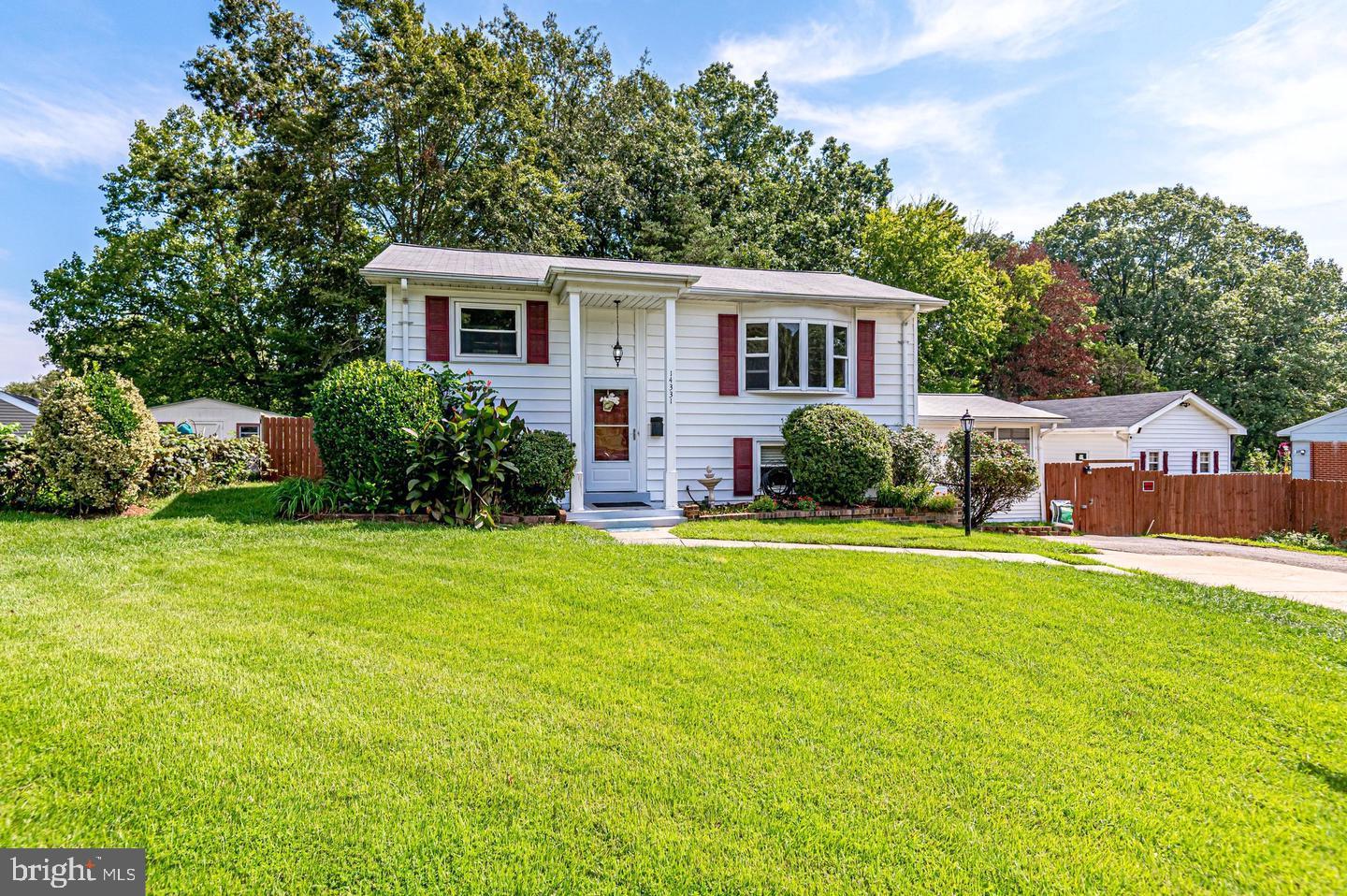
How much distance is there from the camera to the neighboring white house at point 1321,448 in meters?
17.4

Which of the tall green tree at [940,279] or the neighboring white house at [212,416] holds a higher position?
the tall green tree at [940,279]

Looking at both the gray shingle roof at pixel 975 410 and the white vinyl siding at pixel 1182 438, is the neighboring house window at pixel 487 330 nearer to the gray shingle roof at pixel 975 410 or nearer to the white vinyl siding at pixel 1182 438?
the gray shingle roof at pixel 975 410

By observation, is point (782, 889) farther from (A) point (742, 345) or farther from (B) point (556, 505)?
(A) point (742, 345)

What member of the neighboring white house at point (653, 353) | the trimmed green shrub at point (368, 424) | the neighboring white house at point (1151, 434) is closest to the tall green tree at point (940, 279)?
the neighboring white house at point (1151, 434)

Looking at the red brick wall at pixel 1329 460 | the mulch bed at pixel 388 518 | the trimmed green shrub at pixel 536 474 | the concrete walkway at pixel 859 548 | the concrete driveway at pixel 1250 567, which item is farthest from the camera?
the red brick wall at pixel 1329 460

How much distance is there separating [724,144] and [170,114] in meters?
20.4

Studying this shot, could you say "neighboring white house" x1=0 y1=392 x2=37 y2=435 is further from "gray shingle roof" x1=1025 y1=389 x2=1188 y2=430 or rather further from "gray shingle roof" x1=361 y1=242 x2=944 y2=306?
"gray shingle roof" x1=1025 y1=389 x2=1188 y2=430

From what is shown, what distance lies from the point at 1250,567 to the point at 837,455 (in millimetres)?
5179

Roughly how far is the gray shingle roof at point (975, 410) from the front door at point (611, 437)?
7.52m

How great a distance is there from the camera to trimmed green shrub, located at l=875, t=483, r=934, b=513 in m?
10.8

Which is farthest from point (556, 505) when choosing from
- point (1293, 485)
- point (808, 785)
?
point (1293, 485)

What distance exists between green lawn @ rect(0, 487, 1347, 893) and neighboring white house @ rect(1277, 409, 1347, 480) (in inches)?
690

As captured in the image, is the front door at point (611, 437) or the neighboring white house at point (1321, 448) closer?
the front door at point (611, 437)

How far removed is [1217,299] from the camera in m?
30.9
